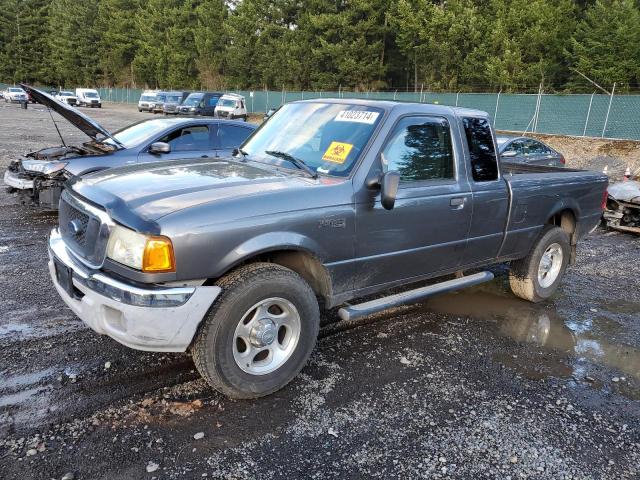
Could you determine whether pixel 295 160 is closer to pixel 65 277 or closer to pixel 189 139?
pixel 65 277

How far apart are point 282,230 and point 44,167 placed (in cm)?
592

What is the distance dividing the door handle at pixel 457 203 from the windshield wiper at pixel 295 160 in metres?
1.26

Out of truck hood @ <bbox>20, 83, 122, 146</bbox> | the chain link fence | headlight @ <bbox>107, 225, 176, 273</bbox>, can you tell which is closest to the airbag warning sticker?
headlight @ <bbox>107, 225, 176, 273</bbox>

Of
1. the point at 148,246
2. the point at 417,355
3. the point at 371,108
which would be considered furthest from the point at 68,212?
the point at 417,355

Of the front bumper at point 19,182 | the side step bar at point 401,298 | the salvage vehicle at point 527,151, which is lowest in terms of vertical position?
the front bumper at point 19,182

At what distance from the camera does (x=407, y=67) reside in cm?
4816

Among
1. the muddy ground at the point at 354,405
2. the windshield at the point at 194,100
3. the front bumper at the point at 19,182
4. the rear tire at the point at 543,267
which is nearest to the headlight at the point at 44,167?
the front bumper at the point at 19,182

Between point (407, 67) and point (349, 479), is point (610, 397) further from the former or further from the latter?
point (407, 67)

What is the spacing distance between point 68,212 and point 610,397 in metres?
4.13

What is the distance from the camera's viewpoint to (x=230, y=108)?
33.3 metres

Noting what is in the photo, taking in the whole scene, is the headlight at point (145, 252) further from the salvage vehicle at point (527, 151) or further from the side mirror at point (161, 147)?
the salvage vehicle at point (527, 151)

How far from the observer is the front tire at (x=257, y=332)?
3.16 metres

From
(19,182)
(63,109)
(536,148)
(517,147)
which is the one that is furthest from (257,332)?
(536,148)

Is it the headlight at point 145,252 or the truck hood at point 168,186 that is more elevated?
the truck hood at point 168,186
